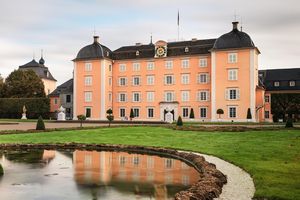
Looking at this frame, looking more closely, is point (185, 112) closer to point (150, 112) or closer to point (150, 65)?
point (150, 112)

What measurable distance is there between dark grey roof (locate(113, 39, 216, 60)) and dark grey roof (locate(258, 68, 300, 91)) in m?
13.6

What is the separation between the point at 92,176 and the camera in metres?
10.9

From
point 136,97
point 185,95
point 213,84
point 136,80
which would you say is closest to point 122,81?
point 136,80

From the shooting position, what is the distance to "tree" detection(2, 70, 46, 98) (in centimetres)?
6494

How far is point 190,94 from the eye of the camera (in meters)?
52.2

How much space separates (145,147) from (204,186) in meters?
9.57

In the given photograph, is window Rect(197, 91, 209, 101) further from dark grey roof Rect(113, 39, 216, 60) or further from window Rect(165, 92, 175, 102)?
dark grey roof Rect(113, 39, 216, 60)

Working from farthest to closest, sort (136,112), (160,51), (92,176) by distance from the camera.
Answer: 1. (136,112)
2. (160,51)
3. (92,176)

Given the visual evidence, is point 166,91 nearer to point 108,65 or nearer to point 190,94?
point 190,94

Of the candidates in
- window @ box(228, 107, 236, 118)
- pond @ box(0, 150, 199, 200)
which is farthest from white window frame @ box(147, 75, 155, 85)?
pond @ box(0, 150, 199, 200)

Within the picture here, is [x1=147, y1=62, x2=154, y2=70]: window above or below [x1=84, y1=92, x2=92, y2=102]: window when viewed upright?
above

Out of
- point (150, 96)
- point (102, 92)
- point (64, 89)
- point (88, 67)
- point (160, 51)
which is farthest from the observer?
point (64, 89)

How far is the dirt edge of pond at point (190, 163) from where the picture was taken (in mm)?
7551

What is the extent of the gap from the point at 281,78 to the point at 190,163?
49688 millimetres
